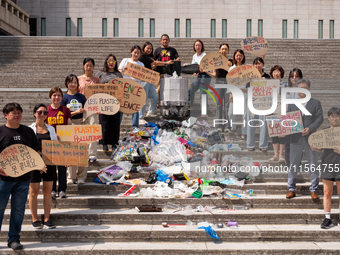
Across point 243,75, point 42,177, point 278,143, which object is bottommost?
point 42,177

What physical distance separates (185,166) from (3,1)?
22189 mm

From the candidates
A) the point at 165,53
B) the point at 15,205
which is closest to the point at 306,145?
the point at 165,53

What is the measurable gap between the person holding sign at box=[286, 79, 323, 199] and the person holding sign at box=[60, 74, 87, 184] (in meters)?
3.47

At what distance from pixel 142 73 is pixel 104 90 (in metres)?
1.18

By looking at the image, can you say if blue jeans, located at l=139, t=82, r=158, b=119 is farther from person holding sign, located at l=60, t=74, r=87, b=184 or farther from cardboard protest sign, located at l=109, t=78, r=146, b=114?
person holding sign, located at l=60, t=74, r=87, b=184

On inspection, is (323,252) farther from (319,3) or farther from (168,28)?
(319,3)

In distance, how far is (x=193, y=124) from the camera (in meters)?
6.91

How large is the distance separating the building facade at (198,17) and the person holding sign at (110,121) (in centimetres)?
2184

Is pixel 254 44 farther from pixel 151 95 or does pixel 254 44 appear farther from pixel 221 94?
pixel 151 95

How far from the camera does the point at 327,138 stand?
4.46m

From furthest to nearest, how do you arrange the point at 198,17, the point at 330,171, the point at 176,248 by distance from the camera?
the point at 198,17, the point at 330,171, the point at 176,248

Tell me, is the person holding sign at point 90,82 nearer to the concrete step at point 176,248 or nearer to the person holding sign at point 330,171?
the concrete step at point 176,248

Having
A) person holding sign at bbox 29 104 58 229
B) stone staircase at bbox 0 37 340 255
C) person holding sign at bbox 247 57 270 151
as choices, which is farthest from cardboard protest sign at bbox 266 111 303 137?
person holding sign at bbox 29 104 58 229

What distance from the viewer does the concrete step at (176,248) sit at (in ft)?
13.2
